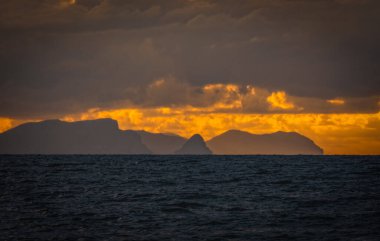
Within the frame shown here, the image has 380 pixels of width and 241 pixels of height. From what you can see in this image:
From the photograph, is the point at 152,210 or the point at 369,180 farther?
the point at 369,180

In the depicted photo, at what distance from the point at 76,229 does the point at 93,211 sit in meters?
8.44

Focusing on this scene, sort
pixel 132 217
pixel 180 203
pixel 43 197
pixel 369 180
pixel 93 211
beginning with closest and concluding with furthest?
pixel 132 217, pixel 93 211, pixel 180 203, pixel 43 197, pixel 369 180

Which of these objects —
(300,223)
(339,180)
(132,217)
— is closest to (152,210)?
(132,217)

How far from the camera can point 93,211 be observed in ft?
161

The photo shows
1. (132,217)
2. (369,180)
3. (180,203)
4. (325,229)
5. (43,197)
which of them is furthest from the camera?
(369,180)

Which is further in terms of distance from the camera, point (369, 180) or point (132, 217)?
point (369, 180)

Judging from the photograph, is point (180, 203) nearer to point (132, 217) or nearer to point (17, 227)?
point (132, 217)

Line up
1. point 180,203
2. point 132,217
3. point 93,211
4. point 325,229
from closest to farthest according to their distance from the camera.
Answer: point 325,229
point 132,217
point 93,211
point 180,203

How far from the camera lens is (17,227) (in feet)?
135

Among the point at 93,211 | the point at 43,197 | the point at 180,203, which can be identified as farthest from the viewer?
the point at 43,197

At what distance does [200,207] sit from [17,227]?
16.8 m

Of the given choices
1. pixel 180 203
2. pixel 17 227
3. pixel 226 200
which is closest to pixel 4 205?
pixel 17 227

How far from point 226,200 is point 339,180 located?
29847 mm

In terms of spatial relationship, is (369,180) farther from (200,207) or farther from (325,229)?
(325,229)
